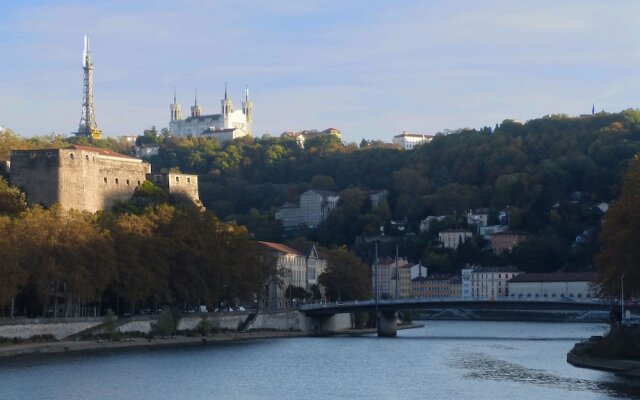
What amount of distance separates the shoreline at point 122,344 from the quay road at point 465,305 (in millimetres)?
2537

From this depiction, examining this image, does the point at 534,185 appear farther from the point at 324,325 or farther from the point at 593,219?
the point at 324,325

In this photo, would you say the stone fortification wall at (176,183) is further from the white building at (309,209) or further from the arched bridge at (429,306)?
the white building at (309,209)

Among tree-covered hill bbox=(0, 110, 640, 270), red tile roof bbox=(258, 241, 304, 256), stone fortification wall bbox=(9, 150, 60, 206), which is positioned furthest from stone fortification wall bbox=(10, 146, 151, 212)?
tree-covered hill bbox=(0, 110, 640, 270)

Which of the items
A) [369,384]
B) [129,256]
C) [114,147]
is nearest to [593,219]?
[114,147]

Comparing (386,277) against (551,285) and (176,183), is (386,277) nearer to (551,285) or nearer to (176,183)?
(551,285)

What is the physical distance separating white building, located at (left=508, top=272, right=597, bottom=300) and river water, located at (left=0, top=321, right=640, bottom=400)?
59573mm

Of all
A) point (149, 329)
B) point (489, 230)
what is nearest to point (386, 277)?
point (489, 230)

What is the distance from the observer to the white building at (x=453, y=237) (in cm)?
16775

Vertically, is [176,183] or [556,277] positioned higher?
[176,183]

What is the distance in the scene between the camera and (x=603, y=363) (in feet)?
205

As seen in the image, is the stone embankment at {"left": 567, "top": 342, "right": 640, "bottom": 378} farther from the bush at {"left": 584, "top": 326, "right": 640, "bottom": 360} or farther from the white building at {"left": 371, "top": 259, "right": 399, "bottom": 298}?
the white building at {"left": 371, "top": 259, "right": 399, "bottom": 298}

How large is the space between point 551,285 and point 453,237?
82.5 feet

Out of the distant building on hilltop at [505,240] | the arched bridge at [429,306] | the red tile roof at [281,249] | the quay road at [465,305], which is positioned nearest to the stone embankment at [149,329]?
the arched bridge at [429,306]

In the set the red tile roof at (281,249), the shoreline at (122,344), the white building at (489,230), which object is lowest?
the shoreline at (122,344)
